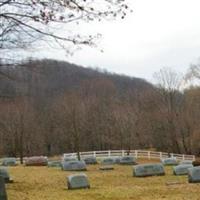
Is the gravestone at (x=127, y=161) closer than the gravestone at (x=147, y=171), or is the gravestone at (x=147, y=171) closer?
the gravestone at (x=147, y=171)

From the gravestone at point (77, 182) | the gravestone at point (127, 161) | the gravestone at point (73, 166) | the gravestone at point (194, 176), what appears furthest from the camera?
the gravestone at point (127, 161)

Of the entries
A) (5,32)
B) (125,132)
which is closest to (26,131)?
(125,132)

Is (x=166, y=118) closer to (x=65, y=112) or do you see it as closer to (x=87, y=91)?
(x=65, y=112)

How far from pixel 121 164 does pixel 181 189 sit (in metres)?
20.1

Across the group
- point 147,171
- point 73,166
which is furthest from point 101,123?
point 147,171

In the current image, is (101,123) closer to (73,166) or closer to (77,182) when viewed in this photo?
(73,166)

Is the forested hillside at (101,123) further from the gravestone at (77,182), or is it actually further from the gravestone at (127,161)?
the gravestone at (77,182)

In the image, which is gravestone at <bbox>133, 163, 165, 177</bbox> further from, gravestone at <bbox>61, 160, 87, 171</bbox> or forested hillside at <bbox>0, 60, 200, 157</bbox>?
forested hillside at <bbox>0, 60, 200, 157</bbox>

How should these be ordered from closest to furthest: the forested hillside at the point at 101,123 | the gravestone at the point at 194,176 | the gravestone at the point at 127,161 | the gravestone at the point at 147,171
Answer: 1. the gravestone at the point at 194,176
2. the gravestone at the point at 147,171
3. the gravestone at the point at 127,161
4. the forested hillside at the point at 101,123

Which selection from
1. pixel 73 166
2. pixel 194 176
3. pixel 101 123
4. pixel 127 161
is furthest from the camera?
pixel 101 123

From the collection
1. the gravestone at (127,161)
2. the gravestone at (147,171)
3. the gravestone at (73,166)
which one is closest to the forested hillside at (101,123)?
the gravestone at (127,161)

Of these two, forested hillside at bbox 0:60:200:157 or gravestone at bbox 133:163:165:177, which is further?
forested hillside at bbox 0:60:200:157

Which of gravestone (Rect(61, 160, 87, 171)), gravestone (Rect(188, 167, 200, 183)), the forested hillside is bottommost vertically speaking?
gravestone (Rect(188, 167, 200, 183))

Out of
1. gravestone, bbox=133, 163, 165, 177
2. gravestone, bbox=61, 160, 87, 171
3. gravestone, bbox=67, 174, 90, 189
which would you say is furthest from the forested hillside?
gravestone, bbox=67, 174, 90, 189
